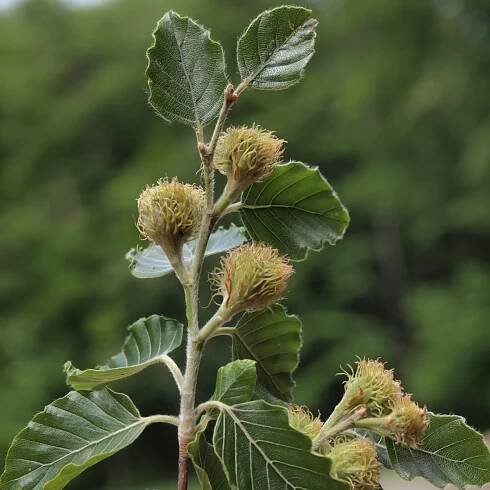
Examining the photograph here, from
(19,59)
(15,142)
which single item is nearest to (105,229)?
(15,142)

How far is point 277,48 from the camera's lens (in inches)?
25.0

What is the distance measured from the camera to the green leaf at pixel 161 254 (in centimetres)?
77

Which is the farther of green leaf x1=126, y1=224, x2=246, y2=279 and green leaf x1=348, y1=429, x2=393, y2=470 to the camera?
green leaf x1=126, y1=224, x2=246, y2=279

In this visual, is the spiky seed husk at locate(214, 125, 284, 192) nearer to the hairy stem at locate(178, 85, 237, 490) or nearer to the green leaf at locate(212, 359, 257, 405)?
the hairy stem at locate(178, 85, 237, 490)

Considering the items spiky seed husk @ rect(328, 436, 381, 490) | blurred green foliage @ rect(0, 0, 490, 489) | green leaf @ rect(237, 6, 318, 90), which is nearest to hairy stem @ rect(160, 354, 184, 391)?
spiky seed husk @ rect(328, 436, 381, 490)

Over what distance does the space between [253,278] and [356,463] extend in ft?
0.50

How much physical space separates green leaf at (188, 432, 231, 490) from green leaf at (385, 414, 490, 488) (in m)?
0.13

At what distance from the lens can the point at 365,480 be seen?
0.60 meters

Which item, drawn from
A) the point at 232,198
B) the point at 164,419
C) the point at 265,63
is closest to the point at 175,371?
the point at 164,419

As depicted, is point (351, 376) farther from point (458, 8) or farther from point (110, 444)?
point (458, 8)

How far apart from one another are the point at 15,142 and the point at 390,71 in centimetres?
444

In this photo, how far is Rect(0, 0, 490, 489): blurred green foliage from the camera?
27.6 feet

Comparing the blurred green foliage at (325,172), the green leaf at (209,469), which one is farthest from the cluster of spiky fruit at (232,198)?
the blurred green foliage at (325,172)

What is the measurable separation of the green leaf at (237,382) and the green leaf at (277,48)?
0.21m
